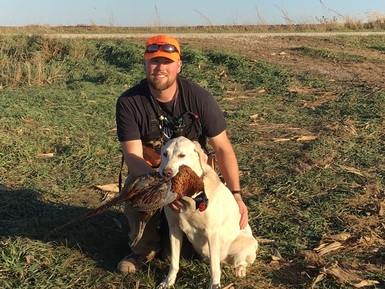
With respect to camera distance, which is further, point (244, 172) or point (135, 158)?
point (244, 172)

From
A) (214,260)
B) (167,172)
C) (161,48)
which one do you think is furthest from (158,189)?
(161,48)

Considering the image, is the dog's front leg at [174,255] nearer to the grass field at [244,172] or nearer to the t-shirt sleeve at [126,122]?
the grass field at [244,172]

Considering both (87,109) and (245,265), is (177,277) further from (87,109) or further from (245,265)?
(87,109)

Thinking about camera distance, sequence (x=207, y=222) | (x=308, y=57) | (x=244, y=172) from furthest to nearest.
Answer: (x=308, y=57)
(x=244, y=172)
(x=207, y=222)

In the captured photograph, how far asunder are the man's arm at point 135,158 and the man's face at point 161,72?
0.47m

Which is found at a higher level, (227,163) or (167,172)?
(167,172)

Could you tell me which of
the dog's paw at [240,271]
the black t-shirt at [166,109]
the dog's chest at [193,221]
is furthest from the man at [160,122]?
the dog's chest at [193,221]

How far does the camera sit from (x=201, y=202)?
3068 mm

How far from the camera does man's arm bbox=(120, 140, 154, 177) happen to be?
3.50 meters

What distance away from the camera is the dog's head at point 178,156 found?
3.01 meters

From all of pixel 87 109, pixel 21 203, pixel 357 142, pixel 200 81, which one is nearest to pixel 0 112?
pixel 87 109

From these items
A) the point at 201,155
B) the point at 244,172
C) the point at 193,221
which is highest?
the point at 201,155

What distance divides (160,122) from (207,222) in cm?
96

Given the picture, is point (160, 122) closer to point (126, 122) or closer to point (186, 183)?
point (126, 122)
